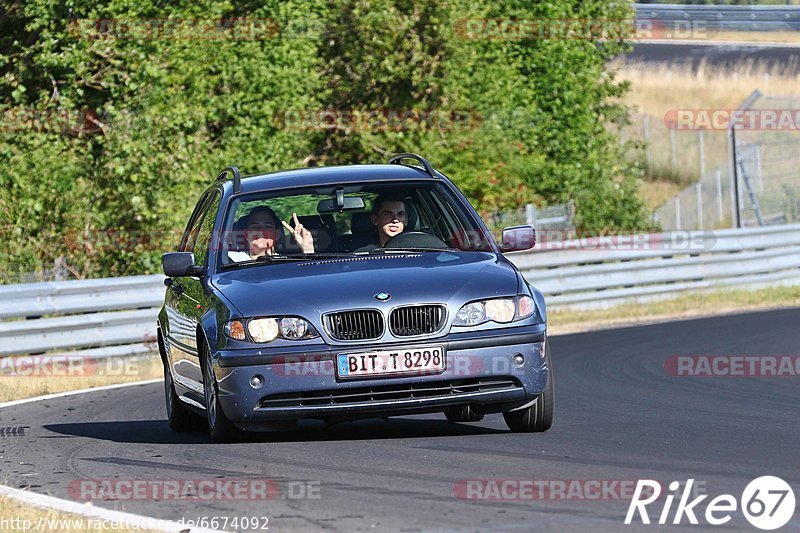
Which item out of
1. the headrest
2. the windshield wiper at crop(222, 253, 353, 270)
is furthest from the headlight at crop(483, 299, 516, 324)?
the headrest

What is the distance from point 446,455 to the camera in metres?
7.99

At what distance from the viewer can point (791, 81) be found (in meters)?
56.2

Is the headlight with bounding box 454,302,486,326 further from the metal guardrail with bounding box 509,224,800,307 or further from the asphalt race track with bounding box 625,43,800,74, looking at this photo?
the asphalt race track with bounding box 625,43,800,74

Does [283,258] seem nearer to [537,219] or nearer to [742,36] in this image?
[537,219]

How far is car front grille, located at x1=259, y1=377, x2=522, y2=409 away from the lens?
27.5ft

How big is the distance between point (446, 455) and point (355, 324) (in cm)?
88

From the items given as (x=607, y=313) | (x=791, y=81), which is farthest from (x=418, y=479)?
(x=791, y=81)

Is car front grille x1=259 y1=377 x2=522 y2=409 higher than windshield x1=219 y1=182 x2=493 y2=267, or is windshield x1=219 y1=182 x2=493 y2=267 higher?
windshield x1=219 y1=182 x2=493 y2=267

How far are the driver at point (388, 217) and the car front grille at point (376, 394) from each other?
4.60ft

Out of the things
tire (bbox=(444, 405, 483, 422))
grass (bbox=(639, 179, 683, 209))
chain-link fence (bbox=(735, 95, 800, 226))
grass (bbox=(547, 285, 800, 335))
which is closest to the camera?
tire (bbox=(444, 405, 483, 422))

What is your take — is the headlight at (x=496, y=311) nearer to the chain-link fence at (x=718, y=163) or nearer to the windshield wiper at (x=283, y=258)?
the windshield wiper at (x=283, y=258)

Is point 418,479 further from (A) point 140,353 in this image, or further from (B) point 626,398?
(A) point 140,353

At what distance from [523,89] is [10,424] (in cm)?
2141

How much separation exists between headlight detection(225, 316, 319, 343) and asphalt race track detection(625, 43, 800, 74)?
51.1 m
